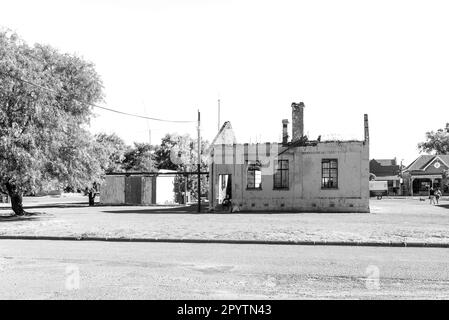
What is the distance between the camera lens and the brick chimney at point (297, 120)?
1335 inches

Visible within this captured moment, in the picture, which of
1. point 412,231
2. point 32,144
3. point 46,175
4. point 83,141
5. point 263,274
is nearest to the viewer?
point 263,274

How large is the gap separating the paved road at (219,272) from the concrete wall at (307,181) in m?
18.4

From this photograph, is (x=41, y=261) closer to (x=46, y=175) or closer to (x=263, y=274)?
(x=263, y=274)

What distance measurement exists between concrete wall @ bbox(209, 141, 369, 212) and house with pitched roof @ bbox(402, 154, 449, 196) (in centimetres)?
4915

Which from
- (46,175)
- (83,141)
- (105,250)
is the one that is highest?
(83,141)

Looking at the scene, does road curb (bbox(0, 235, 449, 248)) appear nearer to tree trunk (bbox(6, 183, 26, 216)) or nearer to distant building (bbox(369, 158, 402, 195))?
tree trunk (bbox(6, 183, 26, 216))

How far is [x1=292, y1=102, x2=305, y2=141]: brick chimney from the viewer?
33.9m

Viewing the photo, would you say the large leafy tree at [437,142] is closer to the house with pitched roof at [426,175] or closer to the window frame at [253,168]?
the house with pitched roof at [426,175]

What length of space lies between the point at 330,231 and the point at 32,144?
14.5 m

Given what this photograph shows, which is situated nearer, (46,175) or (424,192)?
(46,175)

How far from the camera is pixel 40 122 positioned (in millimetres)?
23703

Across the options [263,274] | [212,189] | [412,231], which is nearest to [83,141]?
[212,189]

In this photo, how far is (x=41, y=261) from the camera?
38.0 feet

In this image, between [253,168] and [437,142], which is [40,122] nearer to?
[253,168]
